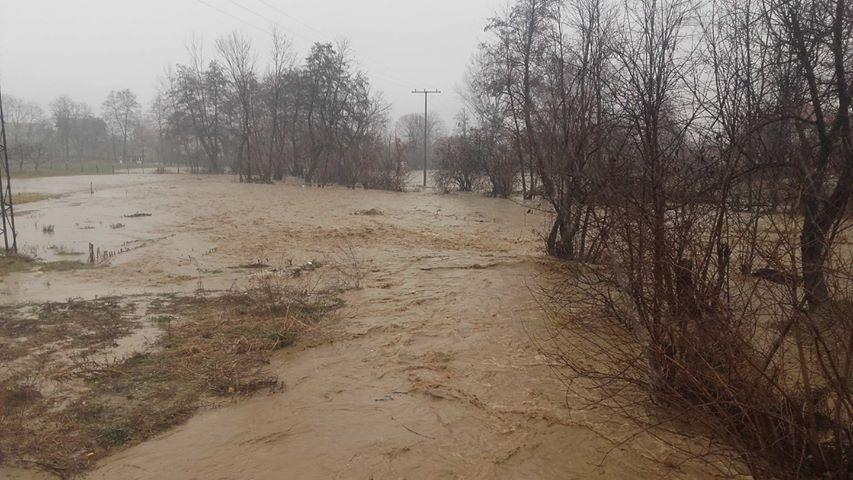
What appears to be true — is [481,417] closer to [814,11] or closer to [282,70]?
[814,11]

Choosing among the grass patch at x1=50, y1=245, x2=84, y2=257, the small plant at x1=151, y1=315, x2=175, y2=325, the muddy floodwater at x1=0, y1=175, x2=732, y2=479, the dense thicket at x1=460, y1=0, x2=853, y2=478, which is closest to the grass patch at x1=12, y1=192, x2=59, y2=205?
the muddy floodwater at x1=0, y1=175, x2=732, y2=479

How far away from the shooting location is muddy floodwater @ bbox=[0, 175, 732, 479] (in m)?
4.43

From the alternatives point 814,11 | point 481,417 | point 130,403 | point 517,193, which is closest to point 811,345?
point 481,417

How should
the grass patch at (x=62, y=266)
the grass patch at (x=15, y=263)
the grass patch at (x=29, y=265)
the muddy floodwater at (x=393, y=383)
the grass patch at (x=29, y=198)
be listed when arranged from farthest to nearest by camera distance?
the grass patch at (x=29, y=198) → the grass patch at (x=62, y=266) → the grass patch at (x=29, y=265) → the grass patch at (x=15, y=263) → the muddy floodwater at (x=393, y=383)

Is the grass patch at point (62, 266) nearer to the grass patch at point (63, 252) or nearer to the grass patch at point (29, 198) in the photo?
the grass patch at point (63, 252)

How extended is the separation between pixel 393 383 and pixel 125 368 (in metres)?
3.14

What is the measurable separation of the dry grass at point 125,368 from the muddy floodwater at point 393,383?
0.28 m

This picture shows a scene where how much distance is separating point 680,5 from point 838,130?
541 cm

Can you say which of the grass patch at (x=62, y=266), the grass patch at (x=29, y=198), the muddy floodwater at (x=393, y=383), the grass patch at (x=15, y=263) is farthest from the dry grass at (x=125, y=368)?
the grass patch at (x=29, y=198)

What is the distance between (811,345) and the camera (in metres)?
3.33

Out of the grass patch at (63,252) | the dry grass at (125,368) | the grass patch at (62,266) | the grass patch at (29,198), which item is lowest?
the dry grass at (125,368)

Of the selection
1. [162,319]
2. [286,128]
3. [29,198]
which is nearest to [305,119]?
[286,128]

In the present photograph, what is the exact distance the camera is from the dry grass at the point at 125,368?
4781mm

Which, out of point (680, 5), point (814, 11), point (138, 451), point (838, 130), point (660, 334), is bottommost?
point (138, 451)
